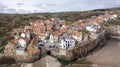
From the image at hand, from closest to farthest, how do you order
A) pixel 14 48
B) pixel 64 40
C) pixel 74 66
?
pixel 74 66 → pixel 14 48 → pixel 64 40

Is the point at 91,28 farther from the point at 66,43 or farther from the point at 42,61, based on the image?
the point at 42,61

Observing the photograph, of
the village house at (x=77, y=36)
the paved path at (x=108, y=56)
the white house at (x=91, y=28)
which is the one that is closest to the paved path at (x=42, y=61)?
the paved path at (x=108, y=56)

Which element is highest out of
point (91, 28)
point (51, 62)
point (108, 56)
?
point (91, 28)

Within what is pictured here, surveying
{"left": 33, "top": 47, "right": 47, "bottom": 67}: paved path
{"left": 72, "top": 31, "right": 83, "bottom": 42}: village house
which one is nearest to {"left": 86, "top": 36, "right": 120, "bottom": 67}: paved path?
{"left": 72, "top": 31, "right": 83, "bottom": 42}: village house

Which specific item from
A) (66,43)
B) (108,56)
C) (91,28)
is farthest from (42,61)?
(91,28)

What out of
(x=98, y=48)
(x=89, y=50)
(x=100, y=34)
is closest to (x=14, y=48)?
(x=89, y=50)

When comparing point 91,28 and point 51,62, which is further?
point 91,28

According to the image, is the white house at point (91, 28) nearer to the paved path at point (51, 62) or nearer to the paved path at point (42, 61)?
the paved path at point (42, 61)

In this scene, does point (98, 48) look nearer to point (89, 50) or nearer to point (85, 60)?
point (89, 50)
